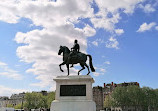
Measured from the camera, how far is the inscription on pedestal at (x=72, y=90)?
55.2 feet

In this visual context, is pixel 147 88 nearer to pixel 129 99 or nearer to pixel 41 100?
pixel 129 99

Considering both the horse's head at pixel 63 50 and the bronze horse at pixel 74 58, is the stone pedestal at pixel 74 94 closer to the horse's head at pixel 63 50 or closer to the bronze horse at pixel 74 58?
the bronze horse at pixel 74 58

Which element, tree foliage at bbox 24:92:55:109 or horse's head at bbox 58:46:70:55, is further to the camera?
tree foliage at bbox 24:92:55:109

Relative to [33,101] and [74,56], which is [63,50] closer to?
[74,56]

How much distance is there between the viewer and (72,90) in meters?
17.0

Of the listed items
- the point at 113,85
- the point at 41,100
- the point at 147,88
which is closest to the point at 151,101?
the point at 147,88

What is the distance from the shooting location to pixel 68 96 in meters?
16.9

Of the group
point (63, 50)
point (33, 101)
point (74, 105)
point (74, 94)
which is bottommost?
point (33, 101)

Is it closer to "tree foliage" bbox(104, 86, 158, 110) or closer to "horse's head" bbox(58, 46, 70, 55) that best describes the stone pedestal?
"horse's head" bbox(58, 46, 70, 55)

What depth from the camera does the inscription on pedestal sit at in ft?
55.2

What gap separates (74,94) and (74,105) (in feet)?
3.35

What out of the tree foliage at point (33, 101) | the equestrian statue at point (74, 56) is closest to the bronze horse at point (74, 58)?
the equestrian statue at point (74, 56)

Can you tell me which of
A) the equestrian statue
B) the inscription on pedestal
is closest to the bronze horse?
the equestrian statue

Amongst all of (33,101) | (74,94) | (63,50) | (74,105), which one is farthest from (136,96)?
(74,105)
